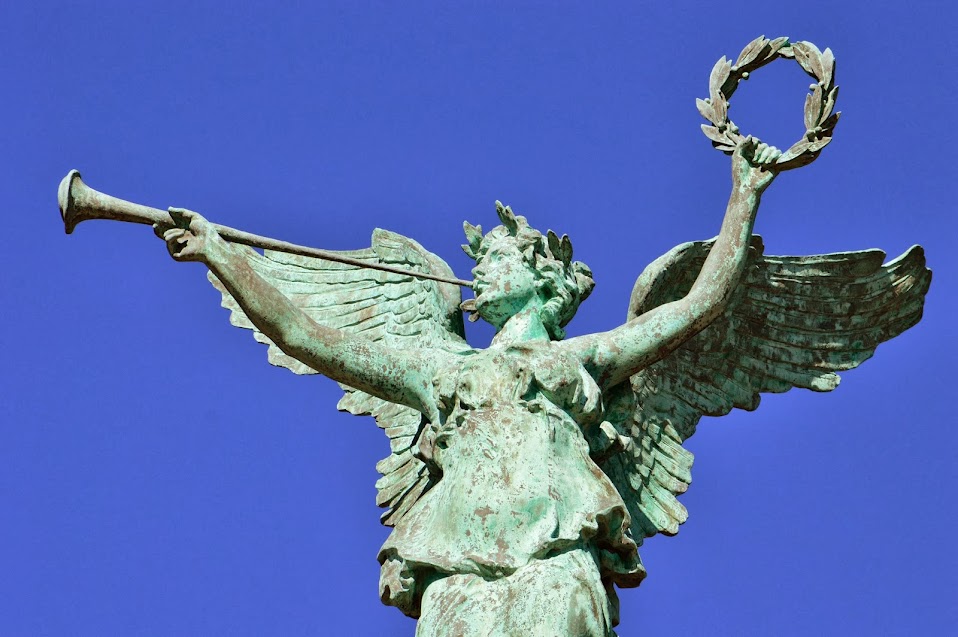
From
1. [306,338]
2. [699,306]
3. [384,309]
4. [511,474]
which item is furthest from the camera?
[384,309]

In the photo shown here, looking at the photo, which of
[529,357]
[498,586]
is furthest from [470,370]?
Answer: [498,586]

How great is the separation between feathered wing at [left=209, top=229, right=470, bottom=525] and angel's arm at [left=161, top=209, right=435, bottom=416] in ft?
2.52

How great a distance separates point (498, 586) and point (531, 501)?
48cm

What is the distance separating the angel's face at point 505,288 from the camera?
12242 millimetres

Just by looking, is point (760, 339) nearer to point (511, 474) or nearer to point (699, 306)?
point (699, 306)

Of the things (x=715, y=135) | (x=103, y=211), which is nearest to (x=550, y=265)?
(x=715, y=135)

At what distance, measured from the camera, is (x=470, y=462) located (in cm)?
1146

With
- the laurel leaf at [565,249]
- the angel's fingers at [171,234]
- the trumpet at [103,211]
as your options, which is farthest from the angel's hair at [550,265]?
the angel's fingers at [171,234]

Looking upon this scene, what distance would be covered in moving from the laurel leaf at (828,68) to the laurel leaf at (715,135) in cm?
61

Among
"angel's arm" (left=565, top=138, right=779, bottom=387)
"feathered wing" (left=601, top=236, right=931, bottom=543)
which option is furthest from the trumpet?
"feathered wing" (left=601, top=236, right=931, bottom=543)

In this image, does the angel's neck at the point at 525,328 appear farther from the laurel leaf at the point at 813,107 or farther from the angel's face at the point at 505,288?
the laurel leaf at the point at 813,107

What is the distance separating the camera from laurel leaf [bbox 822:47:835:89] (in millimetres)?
12492

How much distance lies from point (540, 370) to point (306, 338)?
1.22 meters

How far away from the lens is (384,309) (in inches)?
526
